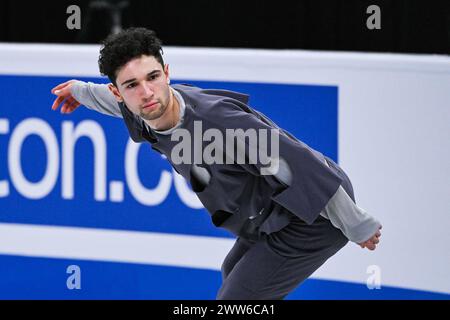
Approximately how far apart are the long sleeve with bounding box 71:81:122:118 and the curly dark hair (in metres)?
0.37

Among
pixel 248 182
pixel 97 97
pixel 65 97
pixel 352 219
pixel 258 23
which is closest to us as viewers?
pixel 352 219

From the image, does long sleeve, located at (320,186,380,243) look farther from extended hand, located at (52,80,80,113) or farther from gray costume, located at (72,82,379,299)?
extended hand, located at (52,80,80,113)

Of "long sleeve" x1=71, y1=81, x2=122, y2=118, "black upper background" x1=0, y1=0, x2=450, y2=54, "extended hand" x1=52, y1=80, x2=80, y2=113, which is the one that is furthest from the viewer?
"black upper background" x1=0, y1=0, x2=450, y2=54

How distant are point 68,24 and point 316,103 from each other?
A: 145cm

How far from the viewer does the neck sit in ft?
11.6

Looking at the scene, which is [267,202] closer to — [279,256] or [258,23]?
[279,256]

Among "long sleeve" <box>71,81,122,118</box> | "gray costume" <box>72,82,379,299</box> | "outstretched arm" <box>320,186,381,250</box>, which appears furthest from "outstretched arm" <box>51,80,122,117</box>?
"outstretched arm" <box>320,186,381,250</box>

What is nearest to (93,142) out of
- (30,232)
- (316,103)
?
(30,232)

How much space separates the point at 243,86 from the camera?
4910mm

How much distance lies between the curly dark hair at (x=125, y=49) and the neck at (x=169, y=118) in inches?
5.7

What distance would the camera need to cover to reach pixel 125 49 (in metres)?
3.51

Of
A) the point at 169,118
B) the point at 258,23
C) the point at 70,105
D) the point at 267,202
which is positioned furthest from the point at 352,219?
the point at 258,23

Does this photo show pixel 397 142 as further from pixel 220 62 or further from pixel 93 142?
pixel 93 142

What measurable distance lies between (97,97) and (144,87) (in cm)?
52
